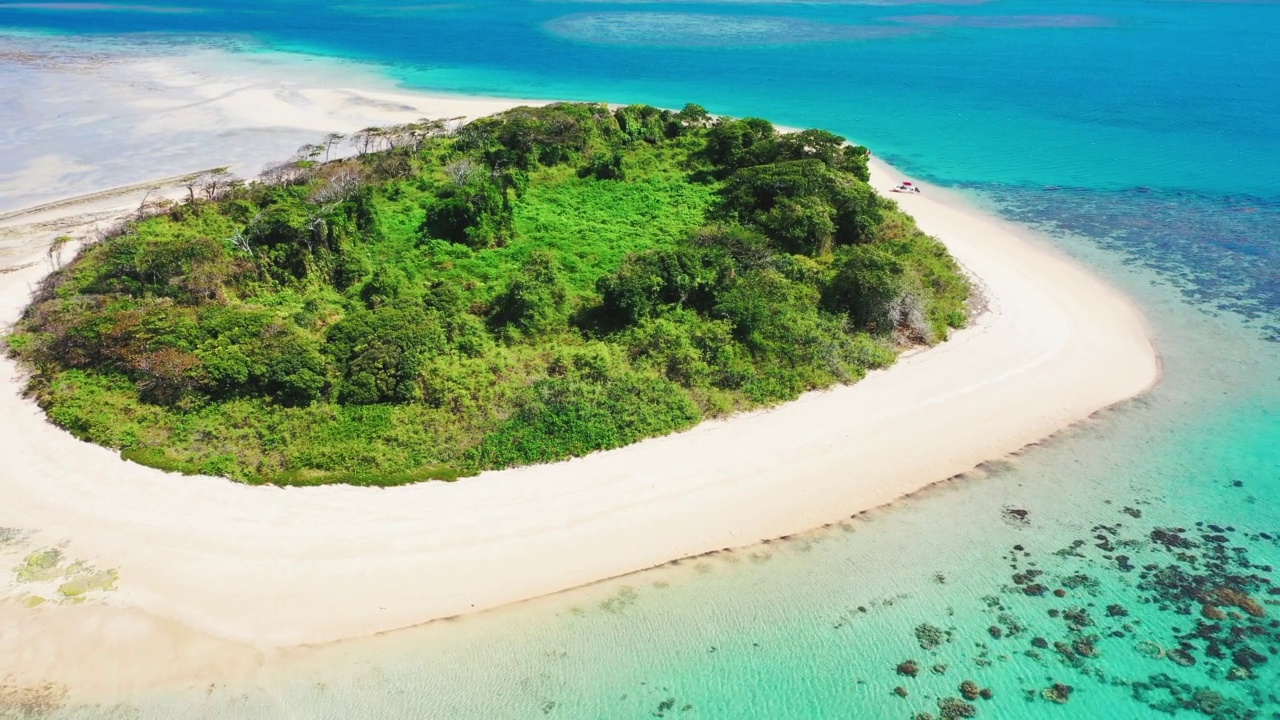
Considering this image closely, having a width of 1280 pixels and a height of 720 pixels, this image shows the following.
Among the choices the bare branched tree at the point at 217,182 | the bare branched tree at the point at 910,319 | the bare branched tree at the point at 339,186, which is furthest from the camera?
the bare branched tree at the point at 217,182

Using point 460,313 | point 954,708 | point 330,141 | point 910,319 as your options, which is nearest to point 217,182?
point 330,141

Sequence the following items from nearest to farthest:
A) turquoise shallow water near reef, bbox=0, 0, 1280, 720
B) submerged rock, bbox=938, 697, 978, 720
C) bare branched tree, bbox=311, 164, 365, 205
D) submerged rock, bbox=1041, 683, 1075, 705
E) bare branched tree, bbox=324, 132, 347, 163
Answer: submerged rock, bbox=938, 697, 978, 720 → turquoise shallow water near reef, bbox=0, 0, 1280, 720 → submerged rock, bbox=1041, 683, 1075, 705 → bare branched tree, bbox=311, 164, 365, 205 → bare branched tree, bbox=324, 132, 347, 163

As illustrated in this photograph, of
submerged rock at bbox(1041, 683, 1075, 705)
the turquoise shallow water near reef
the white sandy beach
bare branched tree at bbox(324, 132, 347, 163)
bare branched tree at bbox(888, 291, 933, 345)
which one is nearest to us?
the turquoise shallow water near reef

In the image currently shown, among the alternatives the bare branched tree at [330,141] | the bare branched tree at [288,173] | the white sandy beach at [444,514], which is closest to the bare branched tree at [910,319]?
the white sandy beach at [444,514]

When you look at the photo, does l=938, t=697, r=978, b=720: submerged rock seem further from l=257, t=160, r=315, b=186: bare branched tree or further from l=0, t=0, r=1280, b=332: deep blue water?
l=257, t=160, r=315, b=186: bare branched tree

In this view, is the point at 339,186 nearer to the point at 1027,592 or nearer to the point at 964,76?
the point at 1027,592

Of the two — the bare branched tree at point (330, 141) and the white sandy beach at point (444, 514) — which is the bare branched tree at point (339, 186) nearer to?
the bare branched tree at point (330, 141)

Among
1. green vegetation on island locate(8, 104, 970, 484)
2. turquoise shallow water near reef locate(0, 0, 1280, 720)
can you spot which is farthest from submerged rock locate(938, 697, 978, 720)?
green vegetation on island locate(8, 104, 970, 484)
